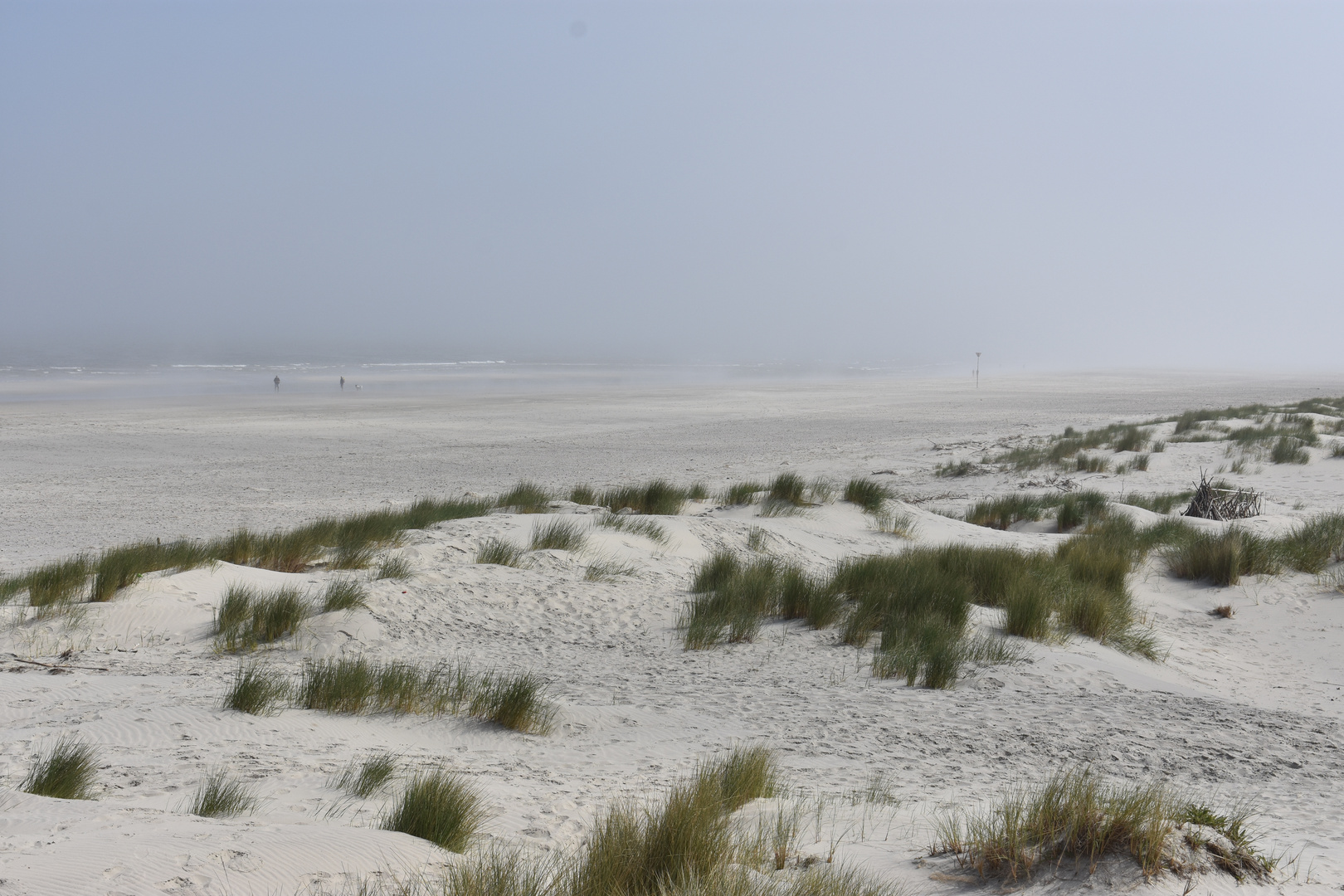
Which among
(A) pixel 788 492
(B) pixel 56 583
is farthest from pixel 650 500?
(B) pixel 56 583

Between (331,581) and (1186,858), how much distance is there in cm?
651

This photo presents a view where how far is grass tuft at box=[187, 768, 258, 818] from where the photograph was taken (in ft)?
9.89

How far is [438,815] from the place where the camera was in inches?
114

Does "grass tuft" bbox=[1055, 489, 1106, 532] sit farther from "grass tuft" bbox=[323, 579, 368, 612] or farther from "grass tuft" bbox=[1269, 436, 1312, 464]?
"grass tuft" bbox=[323, 579, 368, 612]

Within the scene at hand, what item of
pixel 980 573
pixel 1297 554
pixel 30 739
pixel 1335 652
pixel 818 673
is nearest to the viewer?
pixel 30 739

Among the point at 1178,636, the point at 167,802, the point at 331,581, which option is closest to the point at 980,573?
the point at 1178,636

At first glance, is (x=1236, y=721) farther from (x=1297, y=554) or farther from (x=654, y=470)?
(x=654, y=470)

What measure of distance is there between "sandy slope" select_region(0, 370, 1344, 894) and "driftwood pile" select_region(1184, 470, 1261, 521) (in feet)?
11.8

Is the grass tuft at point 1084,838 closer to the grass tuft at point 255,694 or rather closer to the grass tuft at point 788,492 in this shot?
the grass tuft at point 255,694

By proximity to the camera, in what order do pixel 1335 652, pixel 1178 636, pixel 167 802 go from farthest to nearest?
pixel 1178 636
pixel 1335 652
pixel 167 802

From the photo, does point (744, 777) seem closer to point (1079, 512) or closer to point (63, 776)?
point (63, 776)

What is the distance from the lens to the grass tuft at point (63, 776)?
3129 mm

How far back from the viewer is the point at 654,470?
1842 cm

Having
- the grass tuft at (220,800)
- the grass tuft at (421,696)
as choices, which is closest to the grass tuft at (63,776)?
the grass tuft at (220,800)
